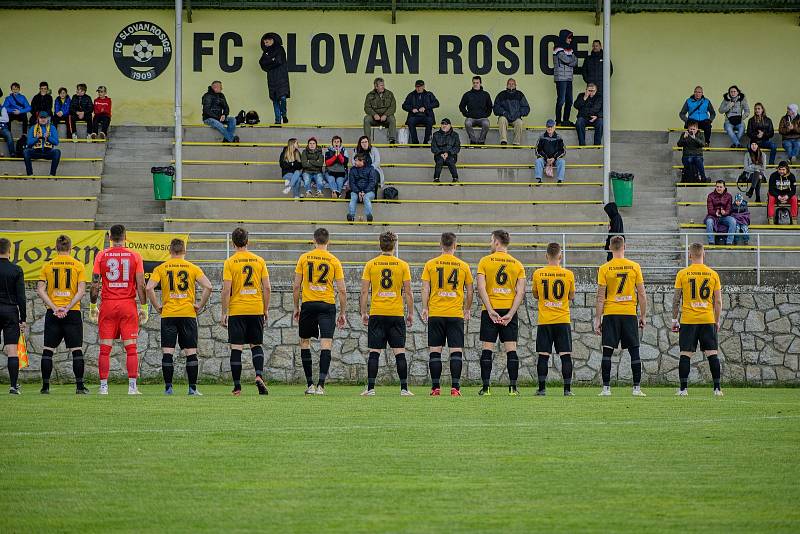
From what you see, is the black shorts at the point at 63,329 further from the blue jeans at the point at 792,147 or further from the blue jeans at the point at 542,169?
the blue jeans at the point at 792,147

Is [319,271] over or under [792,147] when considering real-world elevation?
under

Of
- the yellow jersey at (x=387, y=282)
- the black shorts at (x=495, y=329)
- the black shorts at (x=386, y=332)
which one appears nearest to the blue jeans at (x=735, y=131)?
the black shorts at (x=495, y=329)

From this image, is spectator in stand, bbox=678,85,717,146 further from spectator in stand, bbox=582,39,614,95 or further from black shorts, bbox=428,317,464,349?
black shorts, bbox=428,317,464,349

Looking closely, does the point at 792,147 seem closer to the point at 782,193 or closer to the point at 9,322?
the point at 782,193

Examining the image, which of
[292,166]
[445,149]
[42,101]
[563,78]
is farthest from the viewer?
[563,78]

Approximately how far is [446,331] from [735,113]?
15871 millimetres

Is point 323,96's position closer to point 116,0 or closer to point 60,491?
point 116,0

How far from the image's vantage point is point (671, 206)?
89.9 feet

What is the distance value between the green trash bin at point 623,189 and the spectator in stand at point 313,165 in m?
6.17

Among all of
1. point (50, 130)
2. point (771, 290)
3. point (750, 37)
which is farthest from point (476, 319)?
point (750, 37)

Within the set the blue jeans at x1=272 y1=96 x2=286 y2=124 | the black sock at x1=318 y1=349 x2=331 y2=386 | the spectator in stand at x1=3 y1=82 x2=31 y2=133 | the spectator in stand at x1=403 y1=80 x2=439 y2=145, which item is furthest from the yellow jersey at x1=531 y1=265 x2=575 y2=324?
the spectator in stand at x1=3 y1=82 x2=31 y2=133

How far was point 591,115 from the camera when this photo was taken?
95.1 feet

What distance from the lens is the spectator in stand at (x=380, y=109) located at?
2867 cm

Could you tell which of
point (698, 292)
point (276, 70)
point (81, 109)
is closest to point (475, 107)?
point (276, 70)
